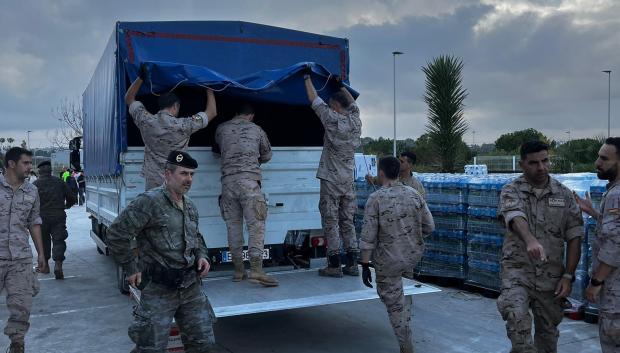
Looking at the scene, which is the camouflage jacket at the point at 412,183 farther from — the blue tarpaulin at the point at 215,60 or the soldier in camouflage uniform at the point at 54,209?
the soldier in camouflage uniform at the point at 54,209

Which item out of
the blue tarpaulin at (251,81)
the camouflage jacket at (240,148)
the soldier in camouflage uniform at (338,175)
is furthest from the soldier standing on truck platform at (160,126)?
the soldier in camouflage uniform at (338,175)

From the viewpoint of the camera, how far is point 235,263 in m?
5.75

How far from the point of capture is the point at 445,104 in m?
13.7

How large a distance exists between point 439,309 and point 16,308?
4.65m

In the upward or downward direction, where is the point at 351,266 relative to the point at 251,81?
downward

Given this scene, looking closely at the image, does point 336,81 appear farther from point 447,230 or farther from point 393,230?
point 447,230

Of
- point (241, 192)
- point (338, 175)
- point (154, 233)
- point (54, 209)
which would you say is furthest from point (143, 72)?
point (54, 209)

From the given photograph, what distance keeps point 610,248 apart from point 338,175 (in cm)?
293

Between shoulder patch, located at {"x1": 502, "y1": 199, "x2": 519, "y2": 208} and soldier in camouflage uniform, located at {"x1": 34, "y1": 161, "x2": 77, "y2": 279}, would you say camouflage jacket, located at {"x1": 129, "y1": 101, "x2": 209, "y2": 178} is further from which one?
soldier in camouflage uniform, located at {"x1": 34, "y1": 161, "x2": 77, "y2": 279}

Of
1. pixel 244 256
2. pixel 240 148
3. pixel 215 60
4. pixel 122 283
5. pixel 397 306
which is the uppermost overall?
pixel 215 60

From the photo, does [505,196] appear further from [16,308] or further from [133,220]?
[16,308]

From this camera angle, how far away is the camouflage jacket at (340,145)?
5.98 meters

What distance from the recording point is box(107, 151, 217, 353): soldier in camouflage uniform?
3959mm

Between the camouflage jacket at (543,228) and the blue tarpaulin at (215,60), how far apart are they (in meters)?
2.64
